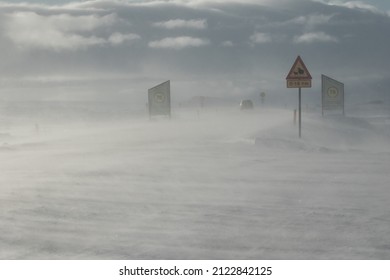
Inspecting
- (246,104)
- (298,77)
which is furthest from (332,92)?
(246,104)

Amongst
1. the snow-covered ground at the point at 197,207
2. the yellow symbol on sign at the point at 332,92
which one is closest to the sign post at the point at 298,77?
the snow-covered ground at the point at 197,207

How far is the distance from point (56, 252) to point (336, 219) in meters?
3.67

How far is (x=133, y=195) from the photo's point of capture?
8336 millimetres

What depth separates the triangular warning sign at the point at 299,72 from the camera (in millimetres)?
16828

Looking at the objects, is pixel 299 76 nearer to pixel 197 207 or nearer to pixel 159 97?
pixel 197 207

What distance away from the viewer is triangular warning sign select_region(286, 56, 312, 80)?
16.8 meters

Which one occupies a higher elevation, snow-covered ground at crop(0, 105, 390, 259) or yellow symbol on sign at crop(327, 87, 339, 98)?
yellow symbol on sign at crop(327, 87, 339, 98)

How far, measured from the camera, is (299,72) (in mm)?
16938

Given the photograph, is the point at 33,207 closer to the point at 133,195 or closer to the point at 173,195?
the point at 133,195

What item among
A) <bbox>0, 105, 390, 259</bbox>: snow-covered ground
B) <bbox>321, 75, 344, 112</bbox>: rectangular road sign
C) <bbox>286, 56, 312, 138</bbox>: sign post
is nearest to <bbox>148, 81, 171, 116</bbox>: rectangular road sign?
<bbox>321, 75, 344, 112</bbox>: rectangular road sign

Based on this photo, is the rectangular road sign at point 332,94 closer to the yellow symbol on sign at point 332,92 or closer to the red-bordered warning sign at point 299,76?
the yellow symbol on sign at point 332,92

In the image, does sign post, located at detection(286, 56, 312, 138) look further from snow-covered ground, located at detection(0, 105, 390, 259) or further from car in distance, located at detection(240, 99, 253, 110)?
car in distance, located at detection(240, 99, 253, 110)

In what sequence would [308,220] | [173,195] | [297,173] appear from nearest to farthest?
[308,220] < [173,195] < [297,173]
